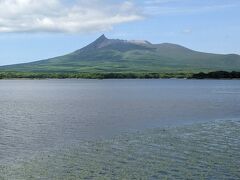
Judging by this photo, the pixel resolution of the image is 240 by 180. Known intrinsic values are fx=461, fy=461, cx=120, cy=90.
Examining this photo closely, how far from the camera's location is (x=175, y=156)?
102 ft

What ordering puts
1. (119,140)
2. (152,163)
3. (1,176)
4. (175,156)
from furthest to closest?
(119,140), (175,156), (152,163), (1,176)

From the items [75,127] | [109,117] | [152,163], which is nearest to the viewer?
[152,163]

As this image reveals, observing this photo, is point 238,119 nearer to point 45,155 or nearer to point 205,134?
point 205,134

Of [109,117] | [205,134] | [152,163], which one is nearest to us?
[152,163]

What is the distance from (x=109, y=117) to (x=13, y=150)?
26.6 meters

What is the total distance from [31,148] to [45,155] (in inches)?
126

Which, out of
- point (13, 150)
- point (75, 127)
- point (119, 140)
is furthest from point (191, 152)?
point (75, 127)

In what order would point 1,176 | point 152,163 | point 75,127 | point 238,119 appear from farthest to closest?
point 238,119 < point 75,127 < point 152,163 < point 1,176

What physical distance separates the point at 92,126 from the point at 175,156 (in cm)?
1941

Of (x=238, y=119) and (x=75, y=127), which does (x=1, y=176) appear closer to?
(x=75, y=127)

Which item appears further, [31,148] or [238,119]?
[238,119]

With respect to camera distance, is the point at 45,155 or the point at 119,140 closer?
the point at 45,155

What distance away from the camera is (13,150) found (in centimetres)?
3378

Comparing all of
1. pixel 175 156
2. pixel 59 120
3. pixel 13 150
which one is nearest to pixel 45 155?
pixel 13 150
